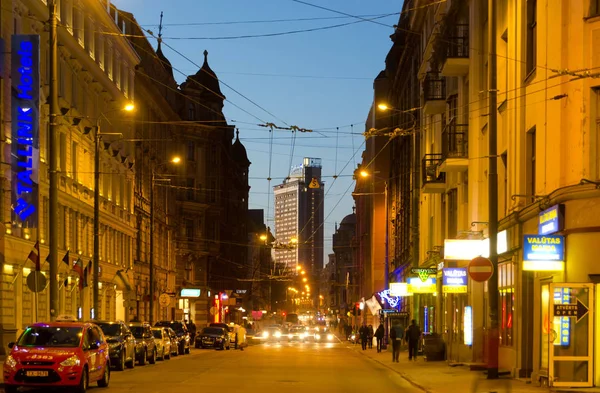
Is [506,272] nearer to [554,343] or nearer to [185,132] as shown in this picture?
[554,343]

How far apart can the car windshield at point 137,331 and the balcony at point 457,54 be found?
1479 centimetres

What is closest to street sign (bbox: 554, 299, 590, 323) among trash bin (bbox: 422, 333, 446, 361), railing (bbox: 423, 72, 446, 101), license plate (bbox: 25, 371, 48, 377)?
license plate (bbox: 25, 371, 48, 377)

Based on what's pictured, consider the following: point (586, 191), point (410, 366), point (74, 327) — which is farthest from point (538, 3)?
point (410, 366)

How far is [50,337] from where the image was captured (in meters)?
22.7

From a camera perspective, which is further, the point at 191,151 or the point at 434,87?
the point at 191,151

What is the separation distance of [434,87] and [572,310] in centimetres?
2362

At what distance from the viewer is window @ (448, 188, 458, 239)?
4062 cm

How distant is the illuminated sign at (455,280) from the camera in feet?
112

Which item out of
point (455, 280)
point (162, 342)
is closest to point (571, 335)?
point (455, 280)

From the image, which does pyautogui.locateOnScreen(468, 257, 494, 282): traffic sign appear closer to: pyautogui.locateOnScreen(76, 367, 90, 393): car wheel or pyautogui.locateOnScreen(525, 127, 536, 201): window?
pyautogui.locateOnScreen(525, 127, 536, 201): window

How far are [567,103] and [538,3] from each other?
3483mm

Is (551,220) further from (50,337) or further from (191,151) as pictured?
(191,151)

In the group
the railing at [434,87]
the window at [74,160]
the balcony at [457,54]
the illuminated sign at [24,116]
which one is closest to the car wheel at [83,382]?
the illuminated sign at [24,116]

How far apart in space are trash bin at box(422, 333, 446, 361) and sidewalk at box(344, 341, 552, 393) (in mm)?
2270
